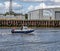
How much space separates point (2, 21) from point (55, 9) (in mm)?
28682

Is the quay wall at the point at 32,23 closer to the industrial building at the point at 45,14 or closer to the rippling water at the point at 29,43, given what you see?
the industrial building at the point at 45,14

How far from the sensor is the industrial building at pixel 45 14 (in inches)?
5709

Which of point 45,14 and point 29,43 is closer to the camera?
point 29,43

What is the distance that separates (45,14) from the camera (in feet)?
490

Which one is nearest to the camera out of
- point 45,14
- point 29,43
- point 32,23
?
point 29,43

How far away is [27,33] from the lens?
3282 inches

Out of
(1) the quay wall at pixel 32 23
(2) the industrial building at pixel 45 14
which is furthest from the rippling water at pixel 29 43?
(2) the industrial building at pixel 45 14

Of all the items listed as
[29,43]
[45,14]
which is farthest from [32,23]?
[29,43]

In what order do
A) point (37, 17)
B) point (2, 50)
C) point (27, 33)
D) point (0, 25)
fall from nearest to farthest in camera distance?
1. point (2, 50)
2. point (27, 33)
3. point (0, 25)
4. point (37, 17)

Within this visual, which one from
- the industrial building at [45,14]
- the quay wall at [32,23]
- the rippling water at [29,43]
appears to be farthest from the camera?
the industrial building at [45,14]

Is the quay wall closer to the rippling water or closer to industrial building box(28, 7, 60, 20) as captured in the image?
industrial building box(28, 7, 60, 20)

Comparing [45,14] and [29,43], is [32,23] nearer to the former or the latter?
[45,14]

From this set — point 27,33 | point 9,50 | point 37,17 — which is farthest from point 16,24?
point 9,50

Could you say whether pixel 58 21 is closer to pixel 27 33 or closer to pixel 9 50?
pixel 27 33
